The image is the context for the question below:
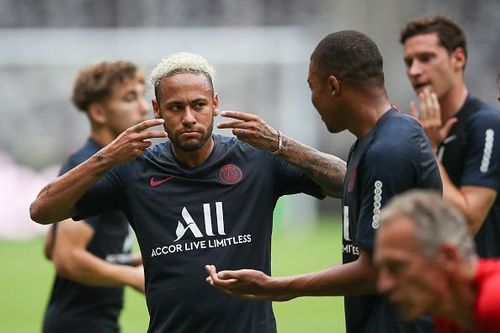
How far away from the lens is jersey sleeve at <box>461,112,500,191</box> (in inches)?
257

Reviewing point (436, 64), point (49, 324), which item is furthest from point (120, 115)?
point (436, 64)

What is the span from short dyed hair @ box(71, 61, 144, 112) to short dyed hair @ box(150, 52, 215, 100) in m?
2.23

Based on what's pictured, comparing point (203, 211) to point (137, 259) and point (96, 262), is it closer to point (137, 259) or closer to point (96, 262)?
point (96, 262)

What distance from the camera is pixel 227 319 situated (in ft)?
17.9

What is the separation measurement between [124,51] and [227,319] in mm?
18695

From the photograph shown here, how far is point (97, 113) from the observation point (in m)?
7.98

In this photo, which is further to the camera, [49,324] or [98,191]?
[49,324]

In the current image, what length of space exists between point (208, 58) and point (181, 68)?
18281 mm

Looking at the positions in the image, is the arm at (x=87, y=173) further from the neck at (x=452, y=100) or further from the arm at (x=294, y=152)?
the neck at (x=452, y=100)

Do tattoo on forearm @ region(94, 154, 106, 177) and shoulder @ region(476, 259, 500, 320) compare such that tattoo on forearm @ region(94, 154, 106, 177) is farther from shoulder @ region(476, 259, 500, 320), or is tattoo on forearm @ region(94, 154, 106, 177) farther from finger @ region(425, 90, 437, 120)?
shoulder @ region(476, 259, 500, 320)

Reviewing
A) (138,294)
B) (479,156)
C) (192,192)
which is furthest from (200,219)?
(138,294)

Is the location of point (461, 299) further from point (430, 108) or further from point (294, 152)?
point (430, 108)

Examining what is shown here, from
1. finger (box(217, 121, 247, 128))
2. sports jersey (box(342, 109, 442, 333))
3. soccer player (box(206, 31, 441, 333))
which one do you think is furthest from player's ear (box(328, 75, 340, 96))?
finger (box(217, 121, 247, 128))

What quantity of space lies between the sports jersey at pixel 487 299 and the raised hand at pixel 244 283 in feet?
4.34
